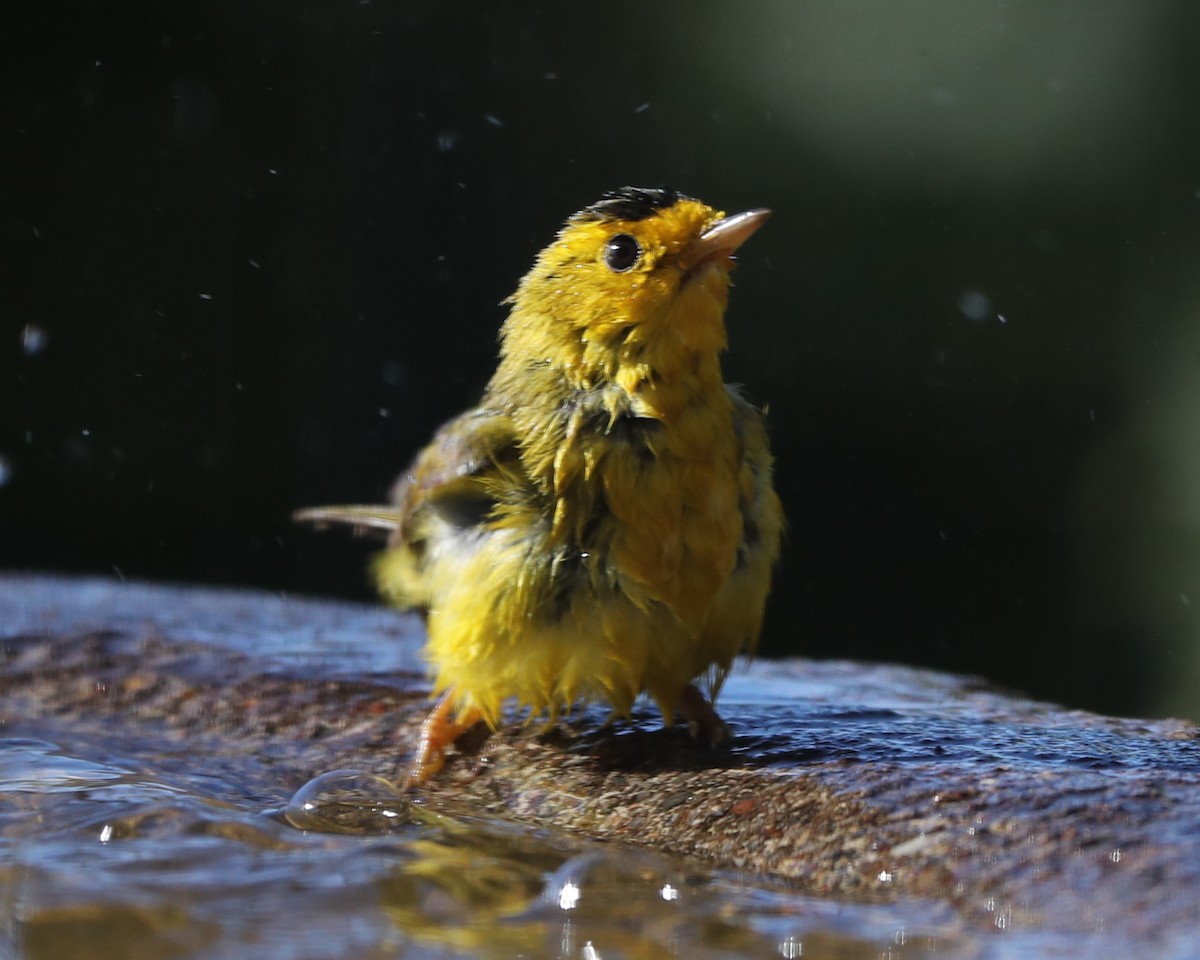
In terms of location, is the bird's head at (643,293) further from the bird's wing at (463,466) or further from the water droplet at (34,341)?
the water droplet at (34,341)

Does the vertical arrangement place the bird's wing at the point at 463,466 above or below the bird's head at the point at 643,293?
below

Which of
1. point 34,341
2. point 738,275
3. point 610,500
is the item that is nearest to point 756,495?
point 610,500

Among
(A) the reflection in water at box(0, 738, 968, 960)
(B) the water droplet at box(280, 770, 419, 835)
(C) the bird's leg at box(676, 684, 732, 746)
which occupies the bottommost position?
(A) the reflection in water at box(0, 738, 968, 960)

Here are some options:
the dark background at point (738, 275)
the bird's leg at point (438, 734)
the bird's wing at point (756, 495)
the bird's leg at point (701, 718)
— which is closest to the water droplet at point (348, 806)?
the bird's leg at point (438, 734)

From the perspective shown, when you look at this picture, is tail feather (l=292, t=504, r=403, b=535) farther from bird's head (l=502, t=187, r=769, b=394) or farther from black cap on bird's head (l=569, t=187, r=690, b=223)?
black cap on bird's head (l=569, t=187, r=690, b=223)

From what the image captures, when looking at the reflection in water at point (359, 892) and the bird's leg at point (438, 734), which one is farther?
the bird's leg at point (438, 734)

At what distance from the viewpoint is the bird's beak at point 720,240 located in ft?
10.6

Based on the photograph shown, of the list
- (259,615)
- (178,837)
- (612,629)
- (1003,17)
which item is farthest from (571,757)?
(1003,17)

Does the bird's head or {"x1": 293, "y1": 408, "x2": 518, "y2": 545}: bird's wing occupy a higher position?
the bird's head

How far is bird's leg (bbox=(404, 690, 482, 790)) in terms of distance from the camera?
10.3ft

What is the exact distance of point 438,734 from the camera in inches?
127

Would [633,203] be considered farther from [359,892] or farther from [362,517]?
[359,892]

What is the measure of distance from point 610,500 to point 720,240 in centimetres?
59

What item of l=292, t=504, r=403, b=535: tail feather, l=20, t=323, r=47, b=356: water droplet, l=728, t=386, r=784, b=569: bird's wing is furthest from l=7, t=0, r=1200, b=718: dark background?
l=728, t=386, r=784, b=569: bird's wing
